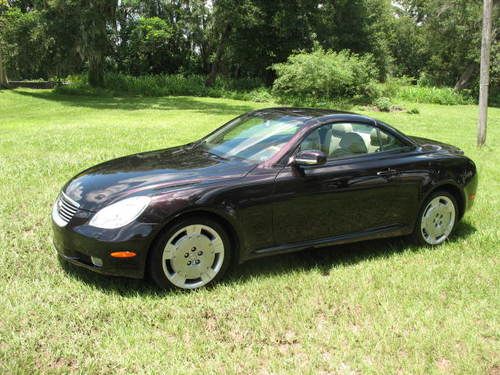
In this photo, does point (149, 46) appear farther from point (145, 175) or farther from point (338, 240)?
point (338, 240)

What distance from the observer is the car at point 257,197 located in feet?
13.4

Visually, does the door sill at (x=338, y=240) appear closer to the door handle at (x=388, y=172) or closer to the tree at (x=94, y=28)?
the door handle at (x=388, y=172)

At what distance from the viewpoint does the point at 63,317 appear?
3.82 metres

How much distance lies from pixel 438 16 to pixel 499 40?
4.19m

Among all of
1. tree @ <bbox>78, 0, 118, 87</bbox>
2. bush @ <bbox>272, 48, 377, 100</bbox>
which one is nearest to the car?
A: bush @ <bbox>272, 48, 377, 100</bbox>

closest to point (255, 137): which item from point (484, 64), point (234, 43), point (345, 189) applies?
point (345, 189)

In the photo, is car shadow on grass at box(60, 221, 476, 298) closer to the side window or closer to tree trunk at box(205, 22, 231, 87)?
the side window

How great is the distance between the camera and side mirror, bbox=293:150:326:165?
452 cm

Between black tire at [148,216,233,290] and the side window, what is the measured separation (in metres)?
1.18

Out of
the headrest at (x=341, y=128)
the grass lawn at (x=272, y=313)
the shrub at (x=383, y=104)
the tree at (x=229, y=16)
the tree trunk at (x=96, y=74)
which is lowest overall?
the grass lawn at (x=272, y=313)

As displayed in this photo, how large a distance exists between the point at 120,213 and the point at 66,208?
25.4 inches

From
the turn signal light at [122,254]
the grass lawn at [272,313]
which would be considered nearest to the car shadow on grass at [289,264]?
the grass lawn at [272,313]

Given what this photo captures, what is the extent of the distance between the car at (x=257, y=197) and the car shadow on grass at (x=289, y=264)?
0.21 m

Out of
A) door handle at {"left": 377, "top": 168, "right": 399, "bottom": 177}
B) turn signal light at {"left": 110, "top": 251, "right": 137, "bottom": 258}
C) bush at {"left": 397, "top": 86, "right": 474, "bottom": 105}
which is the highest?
bush at {"left": 397, "top": 86, "right": 474, "bottom": 105}
